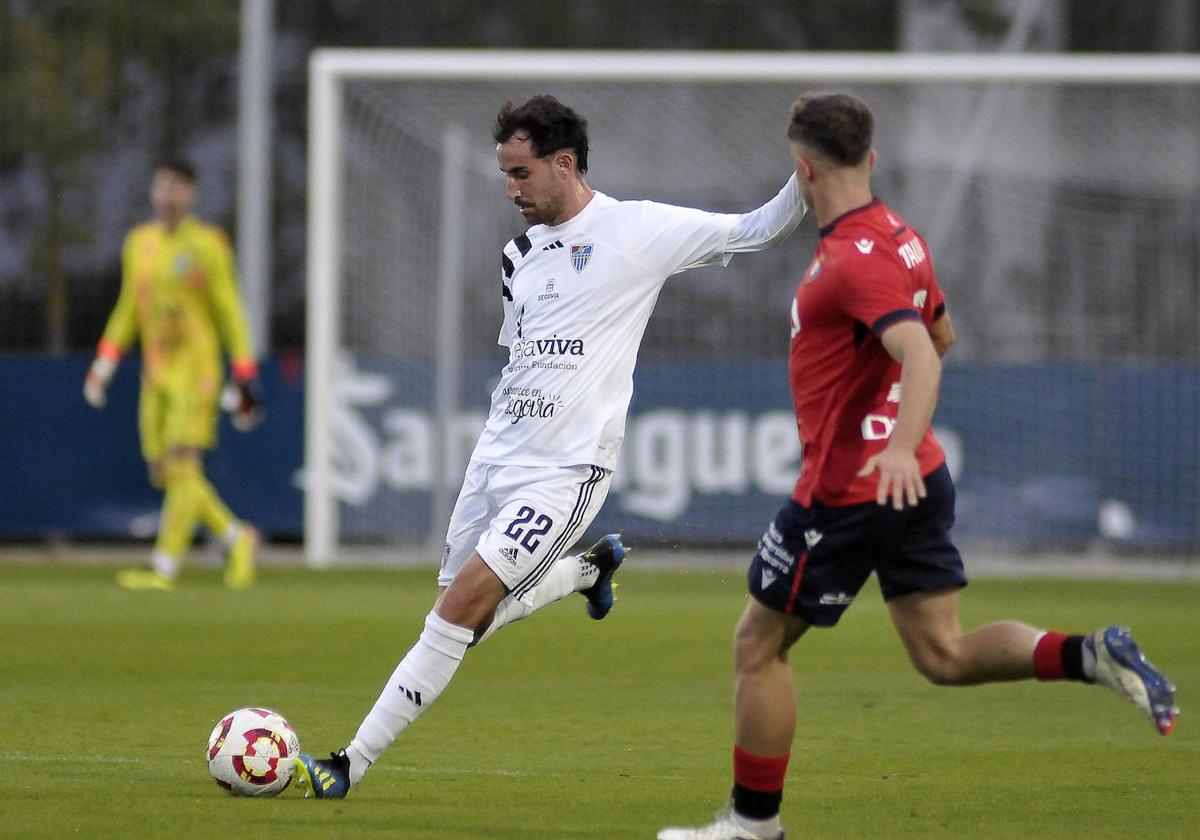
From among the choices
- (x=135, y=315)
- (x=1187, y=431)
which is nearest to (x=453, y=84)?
(x=135, y=315)

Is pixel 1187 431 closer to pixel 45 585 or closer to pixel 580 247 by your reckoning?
pixel 45 585

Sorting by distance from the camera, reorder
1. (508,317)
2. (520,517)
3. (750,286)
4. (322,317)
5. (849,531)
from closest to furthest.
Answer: (849,531) → (520,517) → (508,317) → (322,317) → (750,286)

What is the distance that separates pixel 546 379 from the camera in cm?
617

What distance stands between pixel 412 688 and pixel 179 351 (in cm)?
795

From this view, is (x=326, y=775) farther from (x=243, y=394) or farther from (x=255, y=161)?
(x=255, y=161)

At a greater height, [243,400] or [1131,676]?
[1131,676]

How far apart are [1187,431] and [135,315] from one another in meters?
8.08

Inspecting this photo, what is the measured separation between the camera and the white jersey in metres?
6.15

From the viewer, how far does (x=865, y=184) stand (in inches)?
210

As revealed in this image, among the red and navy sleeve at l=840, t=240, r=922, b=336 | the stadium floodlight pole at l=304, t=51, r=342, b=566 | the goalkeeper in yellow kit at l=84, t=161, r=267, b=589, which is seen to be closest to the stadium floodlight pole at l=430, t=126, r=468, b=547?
the stadium floodlight pole at l=304, t=51, r=342, b=566

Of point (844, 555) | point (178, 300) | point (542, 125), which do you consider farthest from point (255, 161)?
point (844, 555)

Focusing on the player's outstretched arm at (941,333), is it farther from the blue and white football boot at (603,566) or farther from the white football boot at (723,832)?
the blue and white football boot at (603,566)

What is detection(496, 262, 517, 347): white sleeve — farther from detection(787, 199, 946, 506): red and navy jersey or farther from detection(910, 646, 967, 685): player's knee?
detection(910, 646, 967, 685): player's knee

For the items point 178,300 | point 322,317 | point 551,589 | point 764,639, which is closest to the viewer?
point 764,639
